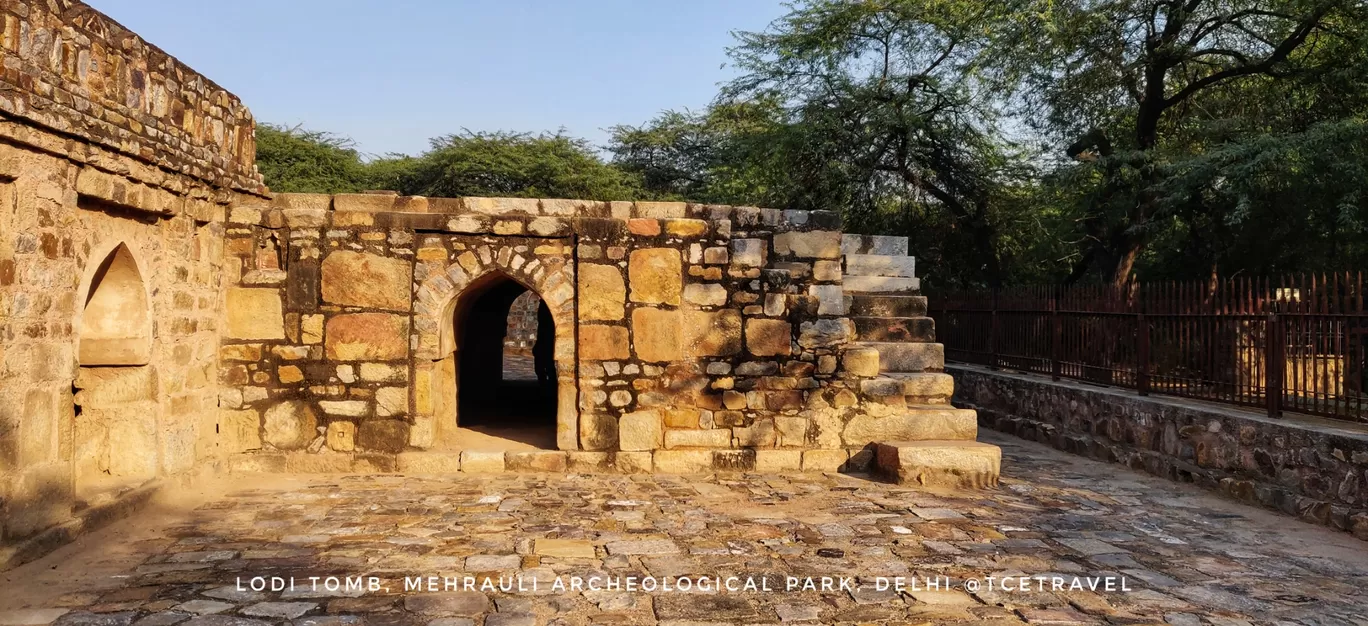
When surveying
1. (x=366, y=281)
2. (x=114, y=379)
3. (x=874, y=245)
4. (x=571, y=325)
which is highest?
(x=874, y=245)

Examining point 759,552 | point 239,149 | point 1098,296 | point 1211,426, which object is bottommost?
point 759,552

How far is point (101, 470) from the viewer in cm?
580

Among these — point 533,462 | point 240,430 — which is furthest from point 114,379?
point 533,462

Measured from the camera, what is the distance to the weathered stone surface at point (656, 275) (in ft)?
23.7

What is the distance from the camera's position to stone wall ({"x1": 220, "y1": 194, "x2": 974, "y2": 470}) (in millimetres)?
7000

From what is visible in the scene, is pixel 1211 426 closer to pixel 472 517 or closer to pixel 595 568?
pixel 595 568

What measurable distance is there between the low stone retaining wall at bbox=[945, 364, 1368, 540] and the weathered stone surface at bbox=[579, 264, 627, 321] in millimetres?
4640

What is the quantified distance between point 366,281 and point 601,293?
188cm

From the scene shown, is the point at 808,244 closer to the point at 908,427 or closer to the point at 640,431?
the point at 908,427

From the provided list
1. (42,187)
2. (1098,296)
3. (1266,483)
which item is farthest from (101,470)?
(1098,296)

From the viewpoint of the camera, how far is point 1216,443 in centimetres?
671

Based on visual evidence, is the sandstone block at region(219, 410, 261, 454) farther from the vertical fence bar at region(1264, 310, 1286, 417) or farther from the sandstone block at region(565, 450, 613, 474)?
the vertical fence bar at region(1264, 310, 1286, 417)

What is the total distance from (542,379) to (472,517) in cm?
682

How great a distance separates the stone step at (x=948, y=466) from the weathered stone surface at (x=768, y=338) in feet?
4.06
